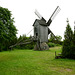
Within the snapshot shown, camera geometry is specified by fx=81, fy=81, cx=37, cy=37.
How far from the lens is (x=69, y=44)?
12.2 m

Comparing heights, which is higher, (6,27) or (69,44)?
(6,27)

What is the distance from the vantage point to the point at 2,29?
11.2m

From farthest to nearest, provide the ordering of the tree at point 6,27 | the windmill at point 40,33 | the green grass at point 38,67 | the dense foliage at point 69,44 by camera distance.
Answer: the windmill at point 40,33 < the dense foliage at point 69,44 < the tree at point 6,27 < the green grass at point 38,67

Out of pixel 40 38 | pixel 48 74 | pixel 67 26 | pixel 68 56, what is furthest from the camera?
pixel 40 38

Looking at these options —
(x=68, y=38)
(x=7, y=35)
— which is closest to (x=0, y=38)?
(x=7, y=35)

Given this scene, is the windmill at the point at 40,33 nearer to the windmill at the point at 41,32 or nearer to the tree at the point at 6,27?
the windmill at the point at 41,32

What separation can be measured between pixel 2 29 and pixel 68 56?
Result: 10209 millimetres

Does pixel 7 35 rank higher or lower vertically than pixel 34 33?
lower

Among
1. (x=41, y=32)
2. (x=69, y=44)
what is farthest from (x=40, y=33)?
(x=69, y=44)

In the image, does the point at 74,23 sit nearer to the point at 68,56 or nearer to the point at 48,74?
the point at 68,56

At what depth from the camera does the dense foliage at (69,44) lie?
1163cm

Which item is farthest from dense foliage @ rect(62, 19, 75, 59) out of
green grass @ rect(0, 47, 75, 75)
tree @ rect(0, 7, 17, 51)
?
tree @ rect(0, 7, 17, 51)

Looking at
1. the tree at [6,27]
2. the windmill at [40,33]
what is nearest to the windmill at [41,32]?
the windmill at [40,33]

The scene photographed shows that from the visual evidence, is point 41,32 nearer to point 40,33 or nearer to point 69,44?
point 40,33
